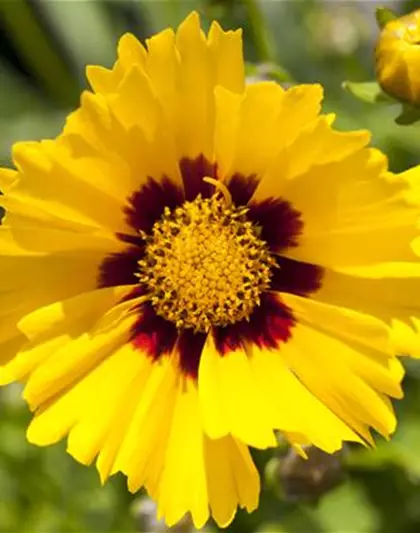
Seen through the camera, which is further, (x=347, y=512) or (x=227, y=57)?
(x=347, y=512)

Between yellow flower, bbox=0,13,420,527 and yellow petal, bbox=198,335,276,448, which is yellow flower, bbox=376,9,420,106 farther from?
yellow petal, bbox=198,335,276,448

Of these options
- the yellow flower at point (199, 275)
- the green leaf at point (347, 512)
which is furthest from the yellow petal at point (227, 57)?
the green leaf at point (347, 512)

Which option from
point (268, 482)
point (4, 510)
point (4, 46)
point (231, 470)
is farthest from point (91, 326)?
point (4, 46)

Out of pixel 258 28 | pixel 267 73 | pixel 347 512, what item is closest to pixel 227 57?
pixel 267 73

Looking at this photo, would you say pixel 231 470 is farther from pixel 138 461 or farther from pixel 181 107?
pixel 181 107

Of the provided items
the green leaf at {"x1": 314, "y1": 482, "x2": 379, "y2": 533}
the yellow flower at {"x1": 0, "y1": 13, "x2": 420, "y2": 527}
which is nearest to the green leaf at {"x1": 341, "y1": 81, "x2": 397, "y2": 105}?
the yellow flower at {"x1": 0, "y1": 13, "x2": 420, "y2": 527}

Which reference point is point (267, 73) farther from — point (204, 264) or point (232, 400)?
point (232, 400)

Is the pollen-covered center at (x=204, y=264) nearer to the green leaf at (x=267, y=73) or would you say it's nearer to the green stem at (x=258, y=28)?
the green leaf at (x=267, y=73)
